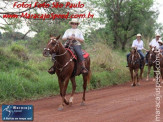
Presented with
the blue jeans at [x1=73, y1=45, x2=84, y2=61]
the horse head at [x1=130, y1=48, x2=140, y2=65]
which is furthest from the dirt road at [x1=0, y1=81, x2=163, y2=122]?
the horse head at [x1=130, y1=48, x2=140, y2=65]

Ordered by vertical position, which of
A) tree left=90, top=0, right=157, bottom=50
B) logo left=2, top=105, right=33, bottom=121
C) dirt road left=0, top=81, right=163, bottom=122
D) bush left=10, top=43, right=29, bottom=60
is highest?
tree left=90, top=0, right=157, bottom=50

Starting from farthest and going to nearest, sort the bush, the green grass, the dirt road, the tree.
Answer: the tree
the bush
the green grass
the dirt road

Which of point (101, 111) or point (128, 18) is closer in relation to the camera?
point (101, 111)

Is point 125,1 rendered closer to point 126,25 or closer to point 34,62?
point 126,25

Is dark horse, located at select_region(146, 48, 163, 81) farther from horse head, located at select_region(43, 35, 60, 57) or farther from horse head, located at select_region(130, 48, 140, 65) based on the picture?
horse head, located at select_region(43, 35, 60, 57)

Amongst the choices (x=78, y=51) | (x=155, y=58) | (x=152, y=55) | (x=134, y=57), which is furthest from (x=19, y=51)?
(x=155, y=58)

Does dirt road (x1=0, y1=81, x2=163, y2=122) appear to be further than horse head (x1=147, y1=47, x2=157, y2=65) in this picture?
No

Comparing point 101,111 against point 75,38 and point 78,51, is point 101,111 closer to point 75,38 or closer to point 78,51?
point 78,51

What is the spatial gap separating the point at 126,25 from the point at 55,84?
33.3 meters

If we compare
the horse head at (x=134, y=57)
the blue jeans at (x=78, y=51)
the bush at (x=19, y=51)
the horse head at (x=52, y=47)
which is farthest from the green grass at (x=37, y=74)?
the horse head at (x=52, y=47)

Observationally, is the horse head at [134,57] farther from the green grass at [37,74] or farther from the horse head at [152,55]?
the green grass at [37,74]

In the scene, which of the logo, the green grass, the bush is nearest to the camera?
the logo

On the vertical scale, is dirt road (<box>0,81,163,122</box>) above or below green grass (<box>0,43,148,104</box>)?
below

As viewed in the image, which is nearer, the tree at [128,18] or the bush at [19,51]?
the bush at [19,51]
